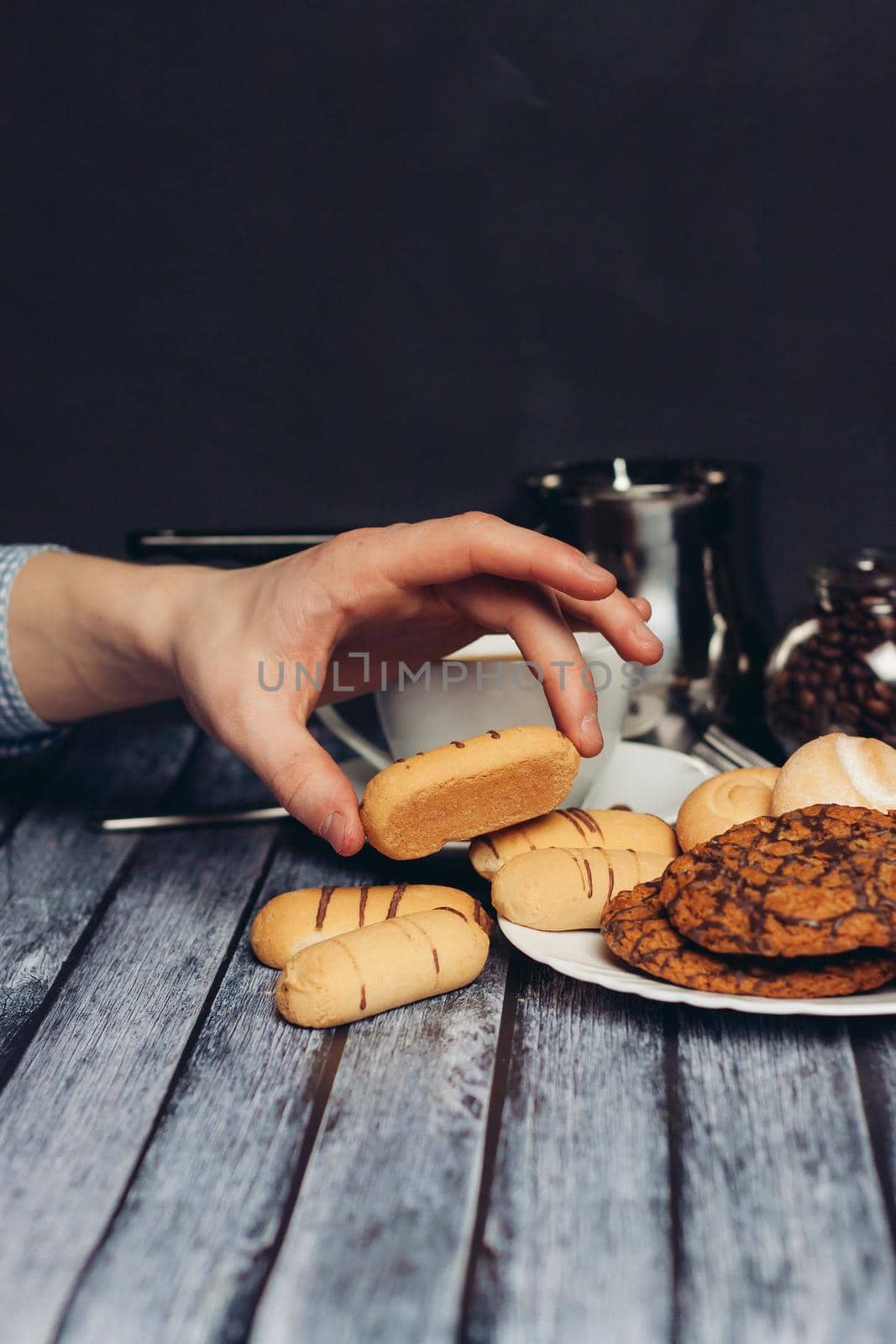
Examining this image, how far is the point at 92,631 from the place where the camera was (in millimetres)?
1229

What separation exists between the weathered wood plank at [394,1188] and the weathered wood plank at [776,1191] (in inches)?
4.9

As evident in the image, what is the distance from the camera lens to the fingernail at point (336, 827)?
3.01ft

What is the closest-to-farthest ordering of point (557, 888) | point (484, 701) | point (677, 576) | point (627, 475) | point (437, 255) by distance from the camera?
point (557, 888) < point (484, 701) < point (677, 576) < point (627, 475) < point (437, 255)

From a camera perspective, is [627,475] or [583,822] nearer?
[583,822]

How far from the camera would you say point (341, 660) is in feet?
3.80

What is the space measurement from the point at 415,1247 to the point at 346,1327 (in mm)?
60

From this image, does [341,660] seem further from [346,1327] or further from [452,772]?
[346,1327]

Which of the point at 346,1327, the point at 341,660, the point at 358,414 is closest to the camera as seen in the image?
the point at 346,1327

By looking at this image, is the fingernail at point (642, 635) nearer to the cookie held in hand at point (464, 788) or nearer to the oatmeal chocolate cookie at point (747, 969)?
the cookie held in hand at point (464, 788)

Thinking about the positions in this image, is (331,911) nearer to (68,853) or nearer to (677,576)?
(68,853)

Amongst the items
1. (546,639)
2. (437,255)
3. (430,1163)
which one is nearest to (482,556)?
(546,639)

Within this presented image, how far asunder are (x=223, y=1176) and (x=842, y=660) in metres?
0.88

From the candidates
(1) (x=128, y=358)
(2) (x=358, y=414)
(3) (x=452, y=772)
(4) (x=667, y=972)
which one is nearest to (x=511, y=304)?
(2) (x=358, y=414)

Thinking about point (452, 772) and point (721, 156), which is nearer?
point (452, 772)
